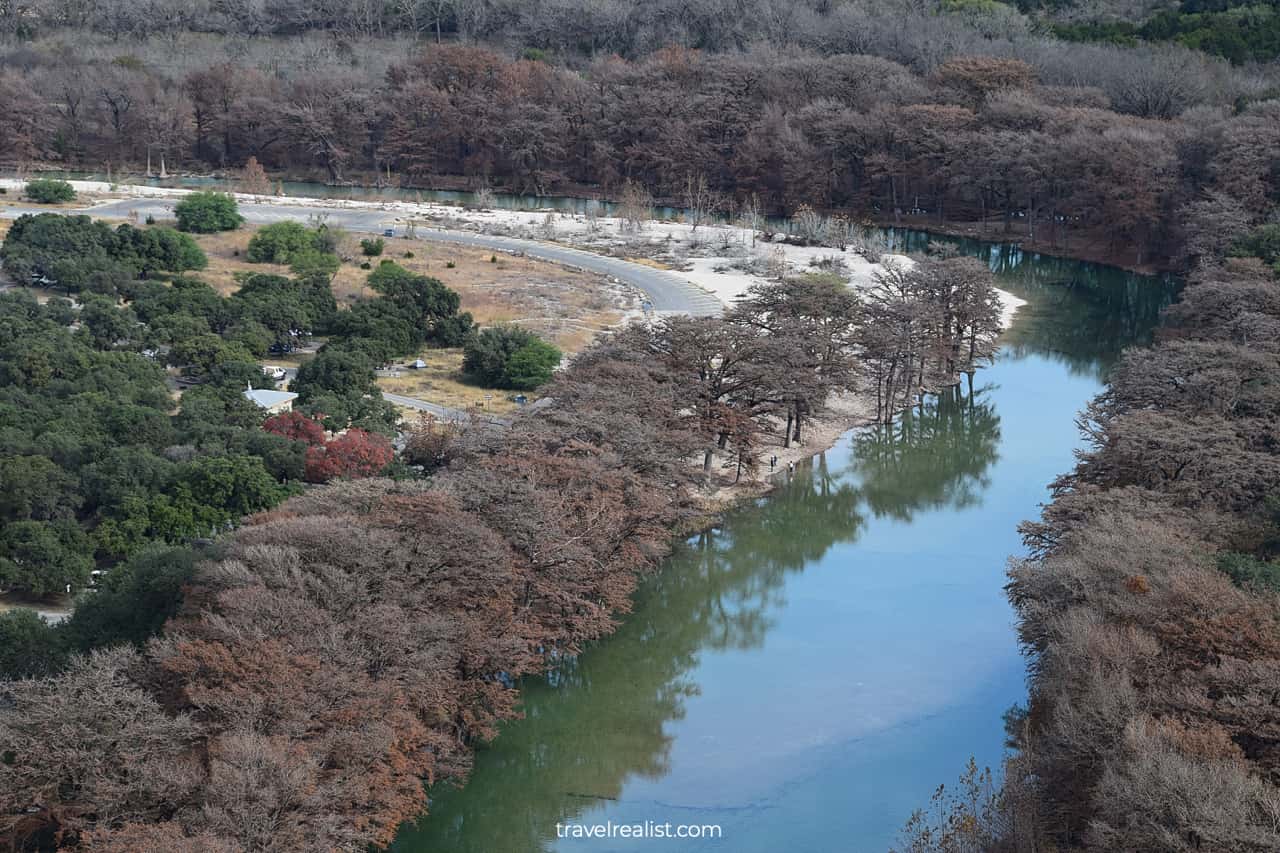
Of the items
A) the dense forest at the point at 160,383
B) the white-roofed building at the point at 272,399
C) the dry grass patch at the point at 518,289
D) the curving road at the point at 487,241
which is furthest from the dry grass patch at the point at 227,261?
the white-roofed building at the point at 272,399

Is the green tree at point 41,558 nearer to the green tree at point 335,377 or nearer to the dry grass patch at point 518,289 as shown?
the green tree at point 335,377

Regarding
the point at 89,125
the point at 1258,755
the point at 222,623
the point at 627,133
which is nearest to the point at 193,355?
the point at 222,623

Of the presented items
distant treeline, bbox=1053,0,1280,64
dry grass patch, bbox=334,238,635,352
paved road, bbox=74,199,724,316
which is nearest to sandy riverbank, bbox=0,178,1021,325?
paved road, bbox=74,199,724,316

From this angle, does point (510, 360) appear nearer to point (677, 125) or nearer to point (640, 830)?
point (640, 830)

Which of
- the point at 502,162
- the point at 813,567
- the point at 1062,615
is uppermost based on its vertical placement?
the point at 502,162

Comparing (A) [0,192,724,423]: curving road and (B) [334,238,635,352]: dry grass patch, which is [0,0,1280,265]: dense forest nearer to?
(A) [0,192,724,423]: curving road

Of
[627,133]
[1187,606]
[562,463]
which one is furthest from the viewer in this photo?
[627,133]

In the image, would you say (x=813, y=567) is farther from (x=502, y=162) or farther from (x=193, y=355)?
(x=502, y=162)
